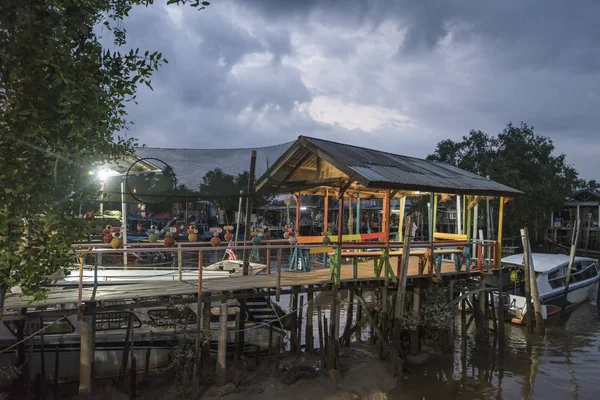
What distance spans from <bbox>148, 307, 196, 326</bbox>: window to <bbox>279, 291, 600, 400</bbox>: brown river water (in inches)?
191

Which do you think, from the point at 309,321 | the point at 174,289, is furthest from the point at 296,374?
the point at 174,289

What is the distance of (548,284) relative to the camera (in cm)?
1695

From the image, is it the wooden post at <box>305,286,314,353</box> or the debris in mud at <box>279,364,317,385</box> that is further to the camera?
the wooden post at <box>305,286,314,353</box>

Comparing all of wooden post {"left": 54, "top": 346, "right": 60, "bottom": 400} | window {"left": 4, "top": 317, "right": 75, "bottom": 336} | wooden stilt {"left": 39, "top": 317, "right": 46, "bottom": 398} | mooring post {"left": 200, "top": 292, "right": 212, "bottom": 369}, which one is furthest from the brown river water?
window {"left": 4, "top": 317, "right": 75, "bottom": 336}

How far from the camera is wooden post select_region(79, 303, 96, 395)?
730cm

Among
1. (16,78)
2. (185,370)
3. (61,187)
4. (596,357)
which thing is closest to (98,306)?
(185,370)

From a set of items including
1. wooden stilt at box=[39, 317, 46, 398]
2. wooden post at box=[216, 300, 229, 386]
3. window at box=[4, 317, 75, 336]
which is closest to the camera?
wooden stilt at box=[39, 317, 46, 398]

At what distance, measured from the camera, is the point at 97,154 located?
437 cm

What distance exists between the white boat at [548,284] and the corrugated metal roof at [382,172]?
503cm

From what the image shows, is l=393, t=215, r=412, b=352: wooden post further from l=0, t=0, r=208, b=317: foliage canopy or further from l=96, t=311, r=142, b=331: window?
l=0, t=0, r=208, b=317: foliage canopy

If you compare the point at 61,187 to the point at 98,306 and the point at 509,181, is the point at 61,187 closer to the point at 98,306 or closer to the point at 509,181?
the point at 98,306

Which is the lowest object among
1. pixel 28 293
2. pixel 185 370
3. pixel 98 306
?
pixel 185 370

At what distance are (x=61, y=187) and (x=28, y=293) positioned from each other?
3.58 ft

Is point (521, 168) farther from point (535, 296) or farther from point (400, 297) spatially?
point (400, 297)
